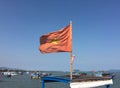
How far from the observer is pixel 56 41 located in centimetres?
1547

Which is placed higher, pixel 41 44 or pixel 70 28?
pixel 70 28

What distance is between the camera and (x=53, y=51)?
15.4 m

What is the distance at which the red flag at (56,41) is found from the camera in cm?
1534

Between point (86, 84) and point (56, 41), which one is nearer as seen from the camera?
point (86, 84)

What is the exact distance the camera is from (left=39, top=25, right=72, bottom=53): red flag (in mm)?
15336

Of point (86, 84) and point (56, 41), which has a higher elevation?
point (56, 41)

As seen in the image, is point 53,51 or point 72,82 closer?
point 72,82

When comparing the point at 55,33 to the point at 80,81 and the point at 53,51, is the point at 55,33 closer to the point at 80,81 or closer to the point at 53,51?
the point at 53,51

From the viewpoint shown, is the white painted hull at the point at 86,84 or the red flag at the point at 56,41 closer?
the white painted hull at the point at 86,84

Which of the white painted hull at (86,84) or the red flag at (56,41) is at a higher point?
the red flag at (56,41)

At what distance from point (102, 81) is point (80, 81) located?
3.13 meters

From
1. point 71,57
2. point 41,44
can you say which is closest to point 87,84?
point 71,57

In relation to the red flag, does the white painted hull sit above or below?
below

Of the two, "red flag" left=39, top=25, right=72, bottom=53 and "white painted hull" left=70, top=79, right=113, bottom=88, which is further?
"red flag" left=39, top=25, right=72, bottom=53
